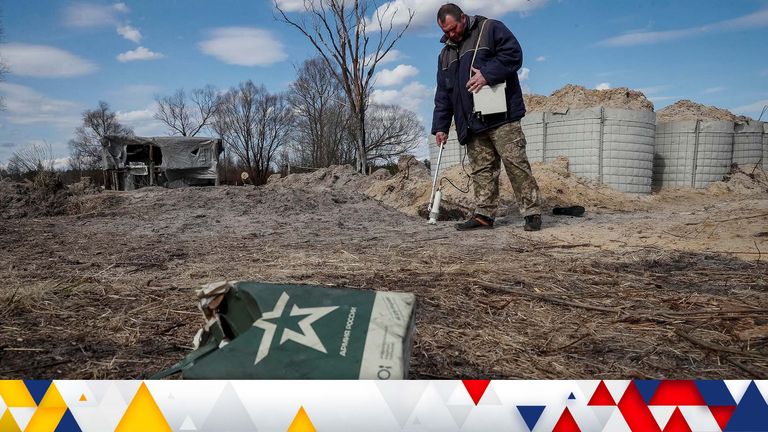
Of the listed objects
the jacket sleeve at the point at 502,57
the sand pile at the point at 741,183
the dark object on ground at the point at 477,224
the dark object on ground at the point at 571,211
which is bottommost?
the dark object on ground at the point at 477,224

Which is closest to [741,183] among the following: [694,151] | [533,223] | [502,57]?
[694,151]

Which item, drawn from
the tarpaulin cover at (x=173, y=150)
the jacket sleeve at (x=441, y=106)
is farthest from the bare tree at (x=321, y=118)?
the jacket sleeve at (x=441, y=106)

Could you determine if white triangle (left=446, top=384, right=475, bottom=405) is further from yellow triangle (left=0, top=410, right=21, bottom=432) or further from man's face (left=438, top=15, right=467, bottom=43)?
man's face (left=438, top=15, right=467, bottom=43)

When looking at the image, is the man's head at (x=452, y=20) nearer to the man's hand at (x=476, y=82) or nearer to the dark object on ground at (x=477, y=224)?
the man's hand at (x=476, y=82)

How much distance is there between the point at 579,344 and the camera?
182 cm

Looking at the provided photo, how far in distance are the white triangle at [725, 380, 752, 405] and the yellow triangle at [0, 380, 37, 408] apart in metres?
1.62

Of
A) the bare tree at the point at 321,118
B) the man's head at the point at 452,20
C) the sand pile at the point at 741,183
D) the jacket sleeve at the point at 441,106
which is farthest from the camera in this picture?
the bare tree at the point at 321,118

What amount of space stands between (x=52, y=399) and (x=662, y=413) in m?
1.40

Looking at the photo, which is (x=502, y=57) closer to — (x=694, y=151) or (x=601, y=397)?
(x=601, y=397)

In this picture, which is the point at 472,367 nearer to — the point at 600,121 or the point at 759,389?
the point at 759,389

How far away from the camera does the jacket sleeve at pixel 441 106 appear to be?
202 inches

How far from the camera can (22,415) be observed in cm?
112

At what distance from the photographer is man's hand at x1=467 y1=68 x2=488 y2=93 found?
14.8 feet

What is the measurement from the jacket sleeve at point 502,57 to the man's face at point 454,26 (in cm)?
27
